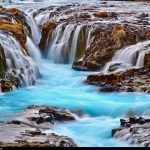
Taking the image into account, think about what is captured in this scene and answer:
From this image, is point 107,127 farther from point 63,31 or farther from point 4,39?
point 63,31

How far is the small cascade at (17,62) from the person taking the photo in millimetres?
19250

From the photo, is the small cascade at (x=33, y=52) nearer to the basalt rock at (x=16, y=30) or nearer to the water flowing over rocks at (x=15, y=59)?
the water flowing over rocks at (x=15, y=59)

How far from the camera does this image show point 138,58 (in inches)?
830

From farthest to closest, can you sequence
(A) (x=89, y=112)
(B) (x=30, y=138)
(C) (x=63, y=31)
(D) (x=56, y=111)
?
(C) (x=63, y=31) < (A) (x=89, y=112) < (D) (x=56, y=111) < (B) (x=30, y=138)

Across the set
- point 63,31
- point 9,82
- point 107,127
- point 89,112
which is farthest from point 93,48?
point 107,127

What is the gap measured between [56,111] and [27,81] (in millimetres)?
5479

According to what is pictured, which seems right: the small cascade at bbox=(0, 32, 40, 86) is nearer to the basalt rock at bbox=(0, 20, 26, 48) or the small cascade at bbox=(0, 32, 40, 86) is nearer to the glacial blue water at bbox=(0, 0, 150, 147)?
the glacial blue water at bbox=(0, 0, 150, 147)

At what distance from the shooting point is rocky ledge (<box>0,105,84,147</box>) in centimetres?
1073

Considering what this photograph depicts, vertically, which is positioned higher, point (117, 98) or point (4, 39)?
point (4, 39)

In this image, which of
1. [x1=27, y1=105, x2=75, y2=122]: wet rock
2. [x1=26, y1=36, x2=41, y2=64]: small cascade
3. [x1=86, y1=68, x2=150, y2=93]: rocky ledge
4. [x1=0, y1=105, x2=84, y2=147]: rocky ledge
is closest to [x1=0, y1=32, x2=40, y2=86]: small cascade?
[x1=26, y1=36, x2=41, y2=64]: small cascade

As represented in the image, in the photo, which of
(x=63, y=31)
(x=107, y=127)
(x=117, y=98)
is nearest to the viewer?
(x=107, y=127)

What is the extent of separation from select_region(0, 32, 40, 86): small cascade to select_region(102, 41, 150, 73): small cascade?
3.44 meters

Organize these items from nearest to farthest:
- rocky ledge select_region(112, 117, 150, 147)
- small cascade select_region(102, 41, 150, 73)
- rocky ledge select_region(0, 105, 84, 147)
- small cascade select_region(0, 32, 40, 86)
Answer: rocky ledge select_region(0, 105, 84, 147)
rocky ledge select_region(112, 117, 150, 147)
small cascade select_region(0, 32, 40, 86)
small cascade select_region(102, 41, 150, 73)

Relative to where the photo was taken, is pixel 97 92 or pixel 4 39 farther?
pixel 4 39
